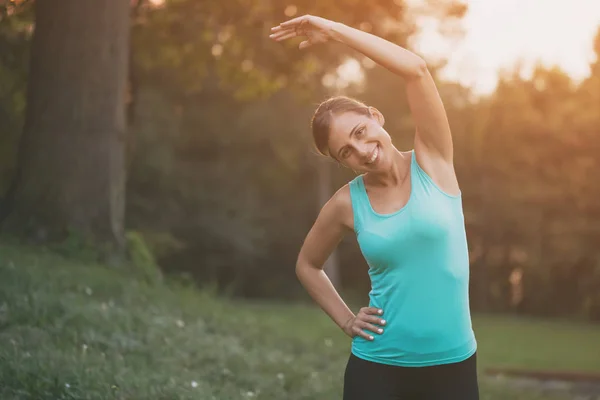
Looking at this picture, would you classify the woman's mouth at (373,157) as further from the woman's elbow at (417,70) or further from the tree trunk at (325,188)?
the tree trunk at (325,188)

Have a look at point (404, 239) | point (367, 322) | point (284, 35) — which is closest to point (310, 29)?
point (284, 35)

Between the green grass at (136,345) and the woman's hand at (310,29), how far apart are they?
288cm

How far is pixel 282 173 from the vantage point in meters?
40.3

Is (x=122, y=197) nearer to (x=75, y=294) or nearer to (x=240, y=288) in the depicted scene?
(x=75, y=294)

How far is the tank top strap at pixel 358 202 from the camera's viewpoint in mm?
3391

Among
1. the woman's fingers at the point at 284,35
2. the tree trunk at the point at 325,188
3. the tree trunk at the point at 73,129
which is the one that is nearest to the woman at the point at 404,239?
the woman's fingers at the point at 284,35

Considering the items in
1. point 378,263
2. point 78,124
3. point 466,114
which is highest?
point 466,114

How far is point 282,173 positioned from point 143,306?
103ft

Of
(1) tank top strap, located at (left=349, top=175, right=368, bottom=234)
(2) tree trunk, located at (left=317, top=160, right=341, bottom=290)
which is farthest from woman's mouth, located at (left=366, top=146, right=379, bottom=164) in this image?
(2) tree trunk, located at (left=317, top=160, right=341, bottom=290)

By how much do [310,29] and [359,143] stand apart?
552 millimetres

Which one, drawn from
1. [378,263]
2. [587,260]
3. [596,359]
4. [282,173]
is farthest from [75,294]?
[282,173]

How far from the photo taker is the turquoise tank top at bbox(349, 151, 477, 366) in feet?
10.6

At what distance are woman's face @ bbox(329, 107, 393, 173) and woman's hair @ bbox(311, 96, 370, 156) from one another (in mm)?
21

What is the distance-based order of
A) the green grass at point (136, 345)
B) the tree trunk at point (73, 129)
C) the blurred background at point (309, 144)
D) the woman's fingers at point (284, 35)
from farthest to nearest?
the blurred background at point (309, 144) → the tree trunk at point (73, 129) → the green grass at point (136, 345) → the woman's fingers at point (284, 35)
